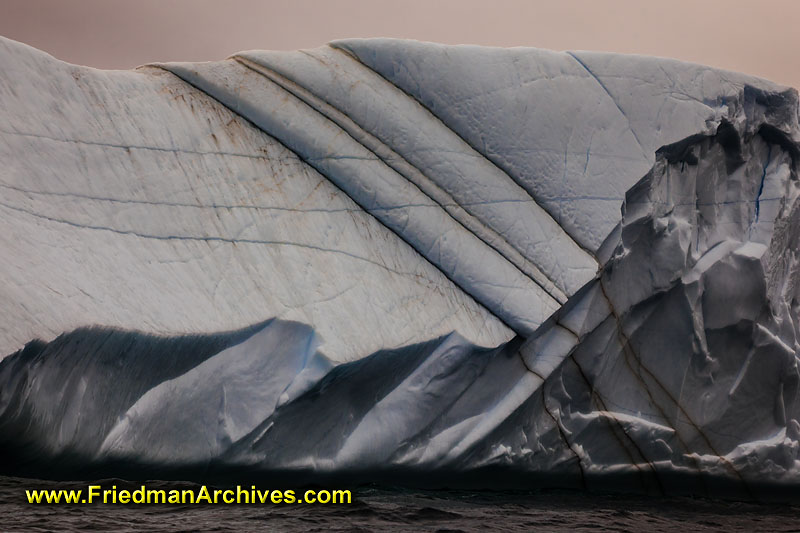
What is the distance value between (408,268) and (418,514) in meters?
1.34

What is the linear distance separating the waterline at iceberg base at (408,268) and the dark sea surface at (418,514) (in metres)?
0.15

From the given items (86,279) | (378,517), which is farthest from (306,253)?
(378,517)

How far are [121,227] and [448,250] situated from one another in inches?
68.5

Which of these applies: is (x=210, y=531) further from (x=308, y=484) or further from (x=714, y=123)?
(x=714, y=123)

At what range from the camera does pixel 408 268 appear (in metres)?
4.61

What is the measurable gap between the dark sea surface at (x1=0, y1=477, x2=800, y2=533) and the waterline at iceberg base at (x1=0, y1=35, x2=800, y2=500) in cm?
15

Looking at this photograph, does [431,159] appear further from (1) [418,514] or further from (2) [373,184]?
(1) [418,514]

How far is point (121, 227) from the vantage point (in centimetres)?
409

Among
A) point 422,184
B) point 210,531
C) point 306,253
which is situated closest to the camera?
point 210,531

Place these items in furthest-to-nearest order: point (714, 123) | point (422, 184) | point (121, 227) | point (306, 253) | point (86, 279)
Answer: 1. point (714, 123)
2. point (422, 184)
3. point (306, 253)
4. point (121, 227)
5. point (86, 279)

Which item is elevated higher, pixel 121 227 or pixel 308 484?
pixel 121 227

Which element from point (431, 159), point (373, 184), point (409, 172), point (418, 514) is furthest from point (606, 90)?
point (418, 514)

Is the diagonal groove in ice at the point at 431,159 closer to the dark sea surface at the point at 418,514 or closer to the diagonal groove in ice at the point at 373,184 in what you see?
the diagonal groove in ice at the point at 373,184

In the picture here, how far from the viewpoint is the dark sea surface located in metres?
3.56
